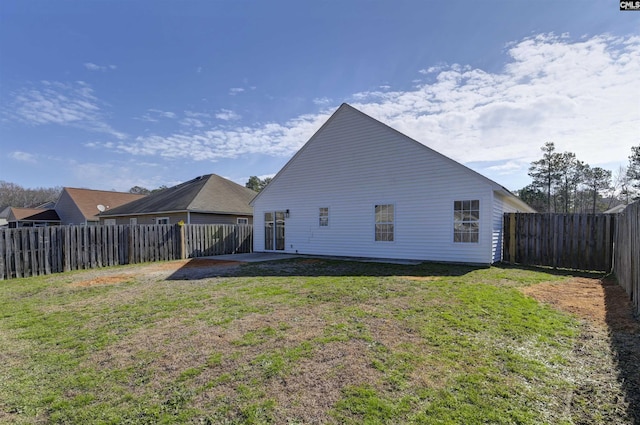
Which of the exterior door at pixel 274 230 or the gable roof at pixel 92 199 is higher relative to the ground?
the gable roof at pixel 92 199

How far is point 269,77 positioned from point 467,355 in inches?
530

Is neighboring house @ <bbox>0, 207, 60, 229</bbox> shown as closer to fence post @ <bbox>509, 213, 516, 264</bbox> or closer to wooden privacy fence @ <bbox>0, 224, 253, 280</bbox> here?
wooden privacy fence @ <bbox>0, 224, 253, 280</bbox>

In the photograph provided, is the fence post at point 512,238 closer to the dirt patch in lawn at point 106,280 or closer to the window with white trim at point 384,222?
the window with white trim at point 384,222

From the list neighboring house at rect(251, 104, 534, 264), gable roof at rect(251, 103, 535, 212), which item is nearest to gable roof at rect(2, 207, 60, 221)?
gable roof at rect(251, 103, 535, 212)

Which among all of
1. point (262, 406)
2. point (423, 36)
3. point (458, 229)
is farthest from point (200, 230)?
point (262, 406)

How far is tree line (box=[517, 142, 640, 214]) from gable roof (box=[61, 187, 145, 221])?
152ft

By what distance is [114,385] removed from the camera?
2.97 meters

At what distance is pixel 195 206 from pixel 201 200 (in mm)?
1050

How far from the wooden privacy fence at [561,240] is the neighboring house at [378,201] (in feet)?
1.88

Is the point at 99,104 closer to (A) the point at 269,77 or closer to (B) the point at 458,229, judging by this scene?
(A) the point at 269,77

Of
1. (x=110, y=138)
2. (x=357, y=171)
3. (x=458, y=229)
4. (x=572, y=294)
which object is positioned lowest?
(x=572, y=294)

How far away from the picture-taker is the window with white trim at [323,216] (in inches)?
571

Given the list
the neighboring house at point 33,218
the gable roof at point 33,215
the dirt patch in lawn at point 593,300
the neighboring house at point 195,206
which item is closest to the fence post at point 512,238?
the dirt patch in lawn at point 593,300

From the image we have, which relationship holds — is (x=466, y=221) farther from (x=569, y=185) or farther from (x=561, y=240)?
(x=569, y=185)
